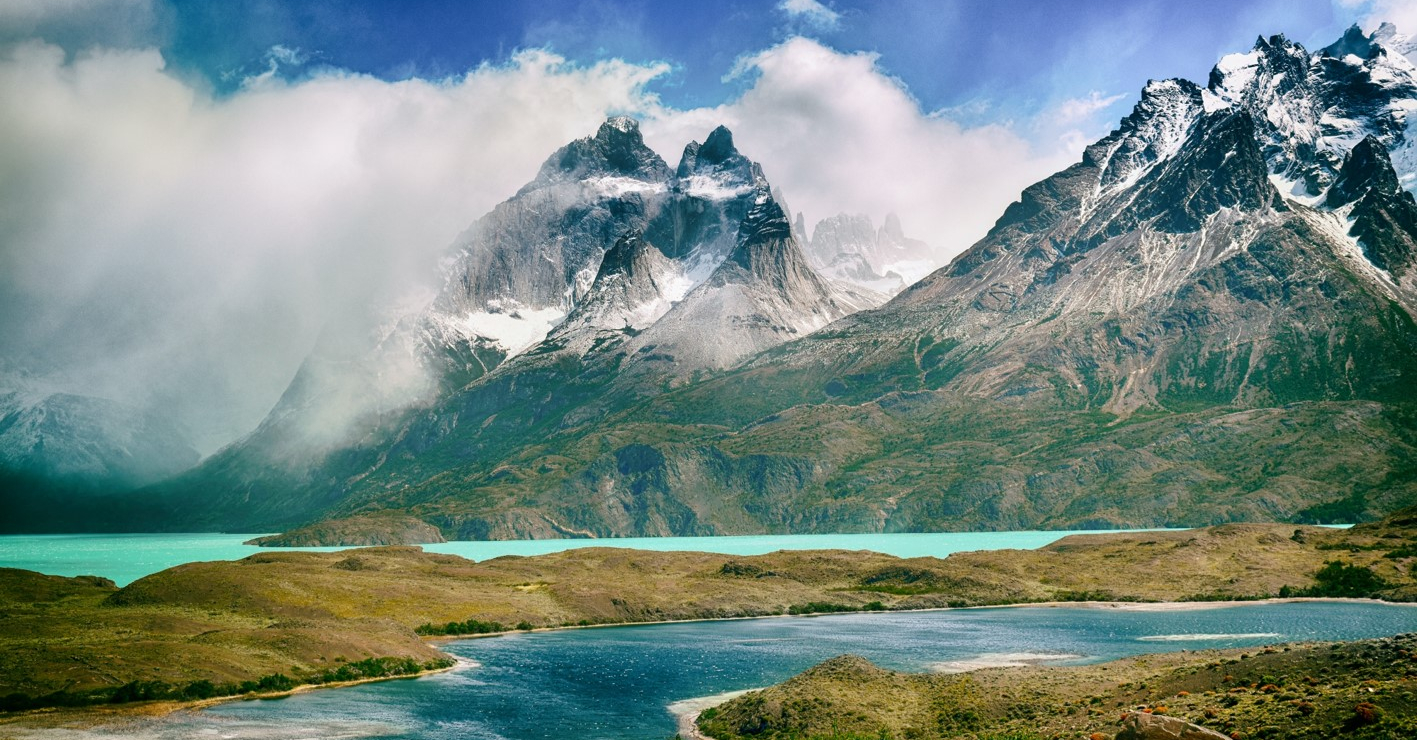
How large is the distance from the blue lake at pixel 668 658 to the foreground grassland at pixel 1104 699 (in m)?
12.5

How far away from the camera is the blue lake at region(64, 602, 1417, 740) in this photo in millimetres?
97062

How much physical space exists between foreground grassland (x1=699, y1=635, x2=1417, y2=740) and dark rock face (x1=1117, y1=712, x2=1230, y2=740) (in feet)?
1.55

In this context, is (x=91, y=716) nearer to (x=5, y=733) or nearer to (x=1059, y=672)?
(x=5, y=733)

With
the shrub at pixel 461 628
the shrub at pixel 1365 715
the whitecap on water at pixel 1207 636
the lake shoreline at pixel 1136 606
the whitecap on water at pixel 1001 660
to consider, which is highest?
the shrub at pixel 461 628

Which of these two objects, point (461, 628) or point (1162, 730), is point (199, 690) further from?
point (1162, 730)

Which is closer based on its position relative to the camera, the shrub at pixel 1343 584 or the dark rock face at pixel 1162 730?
the dark rock face at pixel 1162 730

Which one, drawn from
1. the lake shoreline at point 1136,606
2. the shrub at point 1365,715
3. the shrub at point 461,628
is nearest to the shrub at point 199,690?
the shrub at point 461,628

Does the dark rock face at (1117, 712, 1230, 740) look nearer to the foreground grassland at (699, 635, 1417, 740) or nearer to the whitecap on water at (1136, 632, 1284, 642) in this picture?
the foreground grassland at (699, 635, 1417, 740)

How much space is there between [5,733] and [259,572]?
9285cm

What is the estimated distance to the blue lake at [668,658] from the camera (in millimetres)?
97062

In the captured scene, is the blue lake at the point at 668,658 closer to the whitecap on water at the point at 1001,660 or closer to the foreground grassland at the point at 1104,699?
the whitecap on water at the point at 1001,660

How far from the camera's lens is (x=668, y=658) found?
467 feet

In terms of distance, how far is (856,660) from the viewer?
4085 inches

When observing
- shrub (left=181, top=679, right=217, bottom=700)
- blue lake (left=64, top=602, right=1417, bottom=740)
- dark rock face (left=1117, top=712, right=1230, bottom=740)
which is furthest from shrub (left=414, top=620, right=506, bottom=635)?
dark rock face (left=1117, top=712, right=1230, bottom=740)
